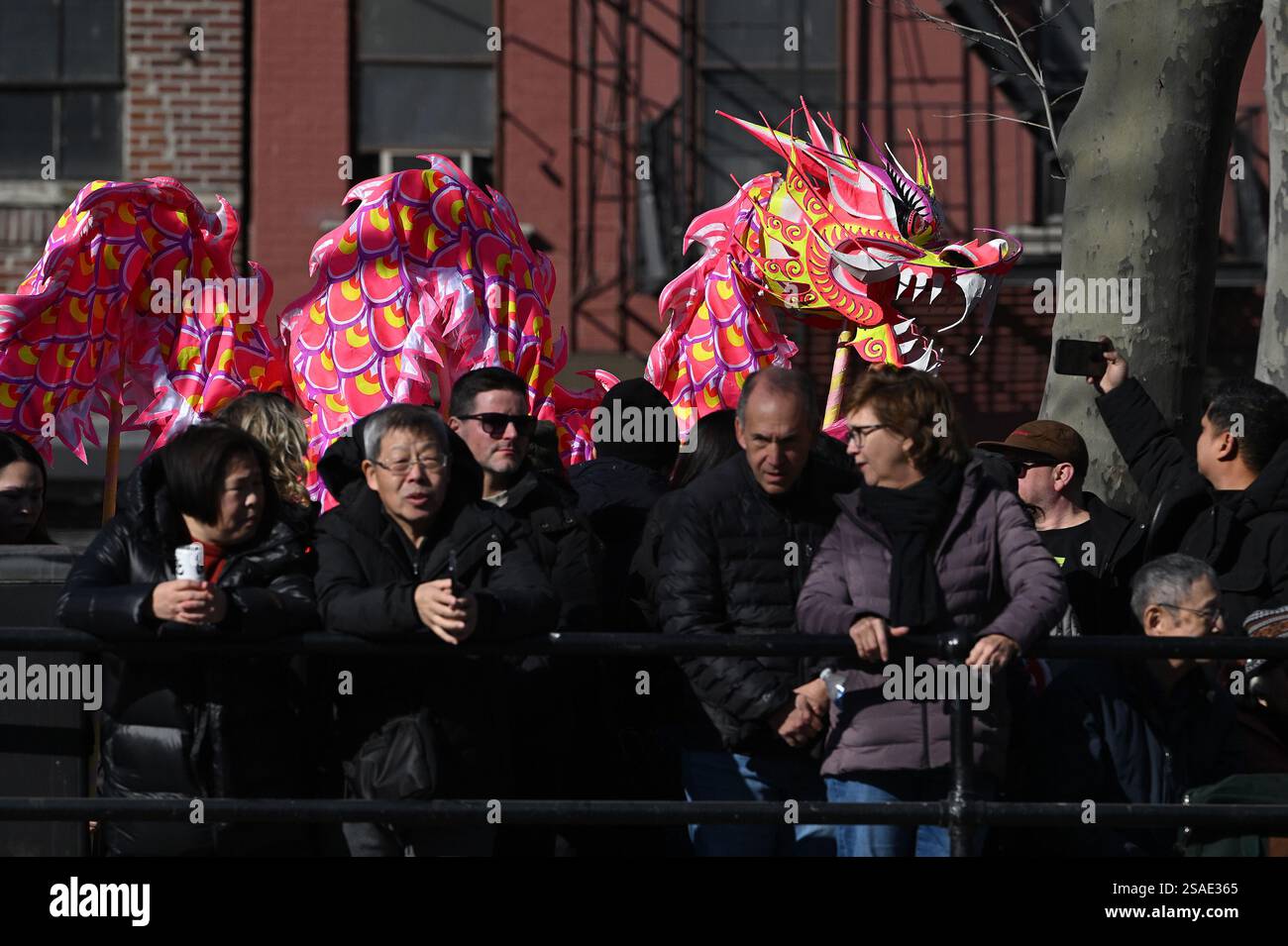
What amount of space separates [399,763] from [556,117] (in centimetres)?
1001

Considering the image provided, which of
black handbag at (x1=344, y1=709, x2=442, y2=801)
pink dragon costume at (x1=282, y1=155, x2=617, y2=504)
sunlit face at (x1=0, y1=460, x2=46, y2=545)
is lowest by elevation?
black handbag at (x1=344, y1=709, x2=442, y2=801)

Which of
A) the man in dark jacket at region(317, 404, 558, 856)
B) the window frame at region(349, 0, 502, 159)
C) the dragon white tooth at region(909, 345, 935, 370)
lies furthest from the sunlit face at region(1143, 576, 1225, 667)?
the window frame at region(349, 0, 502, 159)

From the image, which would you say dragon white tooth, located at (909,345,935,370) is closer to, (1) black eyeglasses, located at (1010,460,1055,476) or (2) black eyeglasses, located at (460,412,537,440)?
(1) black eyeglasses, located at (1010,460,1055,476)

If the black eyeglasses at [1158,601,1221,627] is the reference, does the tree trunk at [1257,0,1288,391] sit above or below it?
above

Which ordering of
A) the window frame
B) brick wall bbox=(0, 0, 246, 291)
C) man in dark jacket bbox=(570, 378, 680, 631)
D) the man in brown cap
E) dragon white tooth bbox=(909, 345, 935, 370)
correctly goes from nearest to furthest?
man in dark jacket bbox=(570, 378, 680, 631)
the man in brown cap
dragon white tooth bbox=(909, 345, 935, 370)
brick wall bbox=(0, 0, 246, 291)
the window frame

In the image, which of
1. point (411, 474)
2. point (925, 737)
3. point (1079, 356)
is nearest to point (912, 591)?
point (925, 737)

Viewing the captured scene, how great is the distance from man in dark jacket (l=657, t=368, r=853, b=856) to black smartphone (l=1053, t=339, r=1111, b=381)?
1418 millimetres

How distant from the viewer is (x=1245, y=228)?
13.7 m

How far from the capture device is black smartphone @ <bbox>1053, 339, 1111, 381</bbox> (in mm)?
5664

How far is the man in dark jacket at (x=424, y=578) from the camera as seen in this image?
13.9 feet

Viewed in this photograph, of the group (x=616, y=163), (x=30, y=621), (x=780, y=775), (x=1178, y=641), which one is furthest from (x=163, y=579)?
(x=616, y=163)

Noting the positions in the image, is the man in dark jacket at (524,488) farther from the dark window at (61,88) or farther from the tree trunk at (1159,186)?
the dark window at (61,88)

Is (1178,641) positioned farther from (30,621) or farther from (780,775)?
(30,621)
